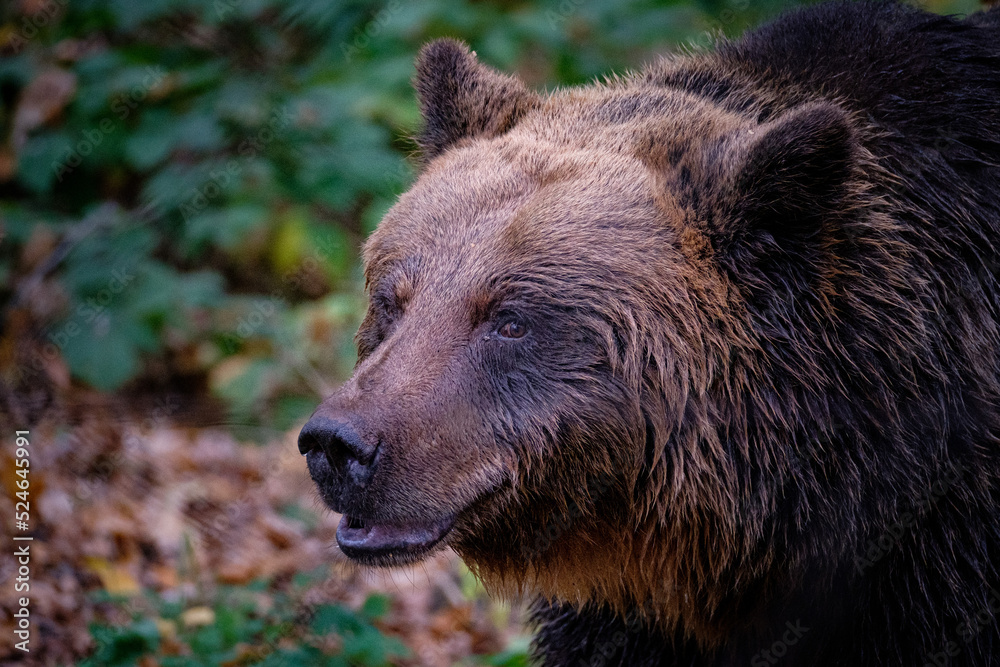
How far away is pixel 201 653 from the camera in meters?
4.10

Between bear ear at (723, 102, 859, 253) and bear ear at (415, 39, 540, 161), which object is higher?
bear ear at (415, 39, 540, 161)

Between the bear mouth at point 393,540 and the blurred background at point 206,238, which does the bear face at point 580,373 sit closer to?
the bear mouth at point 393,540

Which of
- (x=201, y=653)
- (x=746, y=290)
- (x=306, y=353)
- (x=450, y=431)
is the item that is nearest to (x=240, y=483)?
(x=306, y=353)

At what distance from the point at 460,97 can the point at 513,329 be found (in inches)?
53.8

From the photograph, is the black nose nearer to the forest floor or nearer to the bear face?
the bear face

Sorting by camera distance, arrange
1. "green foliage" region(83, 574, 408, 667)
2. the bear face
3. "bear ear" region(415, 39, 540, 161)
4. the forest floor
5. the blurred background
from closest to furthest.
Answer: the bear face → "green foliage" region(83, 574, 408, 667) → "bear ear" region(415, 39, 540, 161) → the forest floor → the blurred background

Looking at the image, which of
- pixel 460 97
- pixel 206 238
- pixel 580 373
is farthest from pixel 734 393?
pixel 206 238

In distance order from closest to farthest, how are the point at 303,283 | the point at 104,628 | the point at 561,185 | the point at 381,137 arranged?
1. the point at 561,185
2. the point at 104,628
3. the point at 381,137
4. the point at 303,283

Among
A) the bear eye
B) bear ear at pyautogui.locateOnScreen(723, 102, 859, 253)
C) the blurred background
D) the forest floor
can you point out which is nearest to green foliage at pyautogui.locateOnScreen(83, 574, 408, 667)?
the forest floor

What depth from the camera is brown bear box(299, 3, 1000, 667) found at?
3.19 meters

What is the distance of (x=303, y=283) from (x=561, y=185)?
6.86m

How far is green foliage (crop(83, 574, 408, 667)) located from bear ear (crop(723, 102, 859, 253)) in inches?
88.2

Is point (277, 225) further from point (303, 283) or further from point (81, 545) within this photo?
point (81, 545)

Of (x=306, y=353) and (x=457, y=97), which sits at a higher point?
(x=457, y=97)
